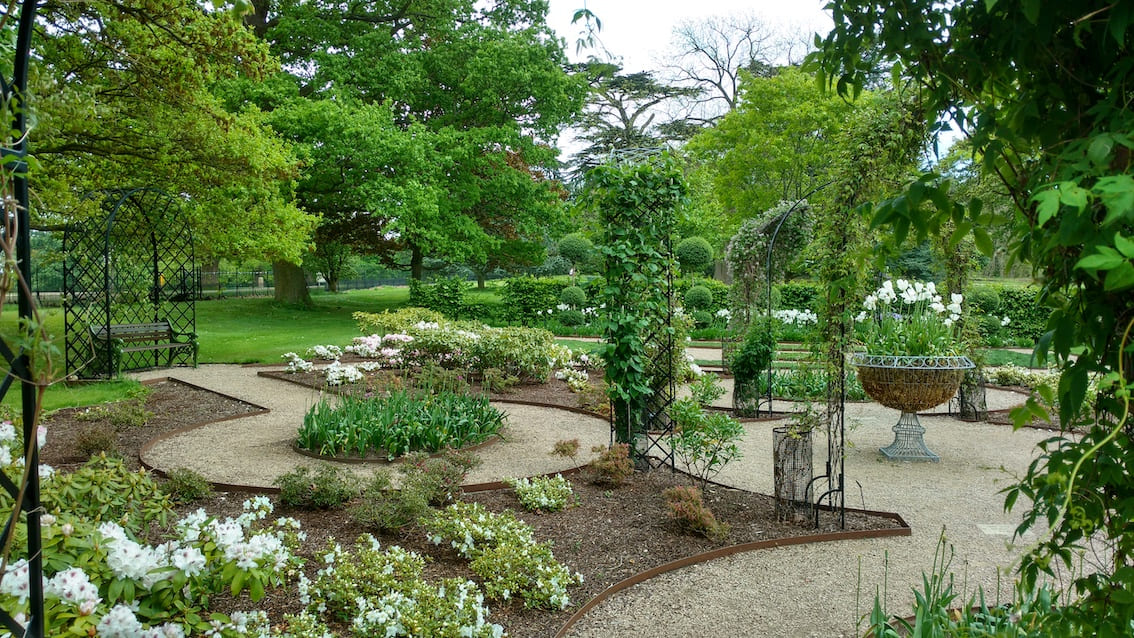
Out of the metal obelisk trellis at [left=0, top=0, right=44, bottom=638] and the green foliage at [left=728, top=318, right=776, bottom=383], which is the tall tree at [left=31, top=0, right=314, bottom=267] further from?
the green foliage at [left=728, top=318, right=776, bottom=383]

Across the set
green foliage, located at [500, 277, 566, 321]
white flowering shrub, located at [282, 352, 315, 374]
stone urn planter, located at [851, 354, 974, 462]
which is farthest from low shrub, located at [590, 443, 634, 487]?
green foliage, located at [500, 277, 566, 321]

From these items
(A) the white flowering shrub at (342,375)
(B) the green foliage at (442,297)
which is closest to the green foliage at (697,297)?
(B) the green foliage at (442,297)

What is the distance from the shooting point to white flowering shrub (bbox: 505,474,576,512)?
452cm

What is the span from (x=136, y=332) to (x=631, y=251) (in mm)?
8340

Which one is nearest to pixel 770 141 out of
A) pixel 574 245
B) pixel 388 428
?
pixel 574 245

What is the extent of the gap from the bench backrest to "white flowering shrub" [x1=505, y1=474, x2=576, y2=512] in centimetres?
748

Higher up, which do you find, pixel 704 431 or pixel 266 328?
pixel 266 328

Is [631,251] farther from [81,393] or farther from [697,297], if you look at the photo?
[697,297]

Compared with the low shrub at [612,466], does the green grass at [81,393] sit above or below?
above

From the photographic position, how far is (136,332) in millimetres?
10297

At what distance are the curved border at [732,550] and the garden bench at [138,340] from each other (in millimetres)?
8416

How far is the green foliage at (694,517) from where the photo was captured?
412 centimetres

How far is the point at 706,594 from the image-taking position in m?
3.50

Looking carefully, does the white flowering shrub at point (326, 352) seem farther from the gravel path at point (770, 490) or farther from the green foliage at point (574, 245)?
the green foliage at point (574, 245)
